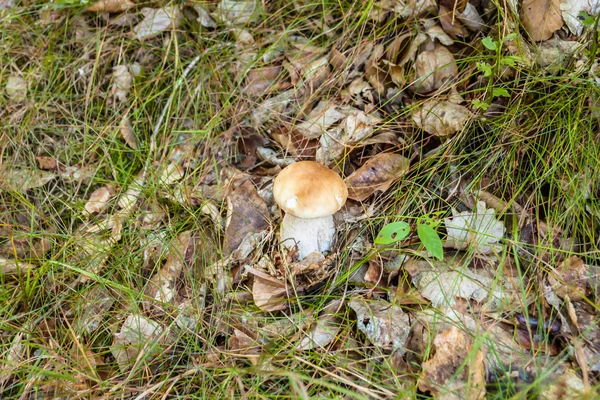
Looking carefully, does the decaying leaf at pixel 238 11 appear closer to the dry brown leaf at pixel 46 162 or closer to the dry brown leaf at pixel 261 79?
the dry brown leaf at pixel 261 79

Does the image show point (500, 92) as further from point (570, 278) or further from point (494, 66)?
point (570, 278)

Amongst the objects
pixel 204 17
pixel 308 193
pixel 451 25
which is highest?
pixel 451 25

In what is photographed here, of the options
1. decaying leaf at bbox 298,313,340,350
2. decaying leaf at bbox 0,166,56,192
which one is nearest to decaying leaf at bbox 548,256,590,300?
decaying leaf at bbox 298,313,340,350

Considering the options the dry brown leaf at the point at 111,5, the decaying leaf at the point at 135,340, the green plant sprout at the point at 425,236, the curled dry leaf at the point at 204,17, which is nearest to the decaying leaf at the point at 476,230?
the green plant sprout at the point at 425,236

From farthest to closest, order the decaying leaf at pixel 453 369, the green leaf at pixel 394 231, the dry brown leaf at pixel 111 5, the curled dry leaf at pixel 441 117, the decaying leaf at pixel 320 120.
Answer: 1. the dry brown leaf at pixel 111 5
2. the decaying leaf at pixel 320 120
3. the curled dry leaf at pixel 441 117
4. the green leaf at pixel 394 231
5. the decaying leaf at pixel 453 369

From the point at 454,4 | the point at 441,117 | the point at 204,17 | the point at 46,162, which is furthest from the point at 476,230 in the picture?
the point at 46,162

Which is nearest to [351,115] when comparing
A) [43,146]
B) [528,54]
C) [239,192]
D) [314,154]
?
[314,154]

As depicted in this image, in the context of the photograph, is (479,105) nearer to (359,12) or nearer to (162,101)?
(359,12)
